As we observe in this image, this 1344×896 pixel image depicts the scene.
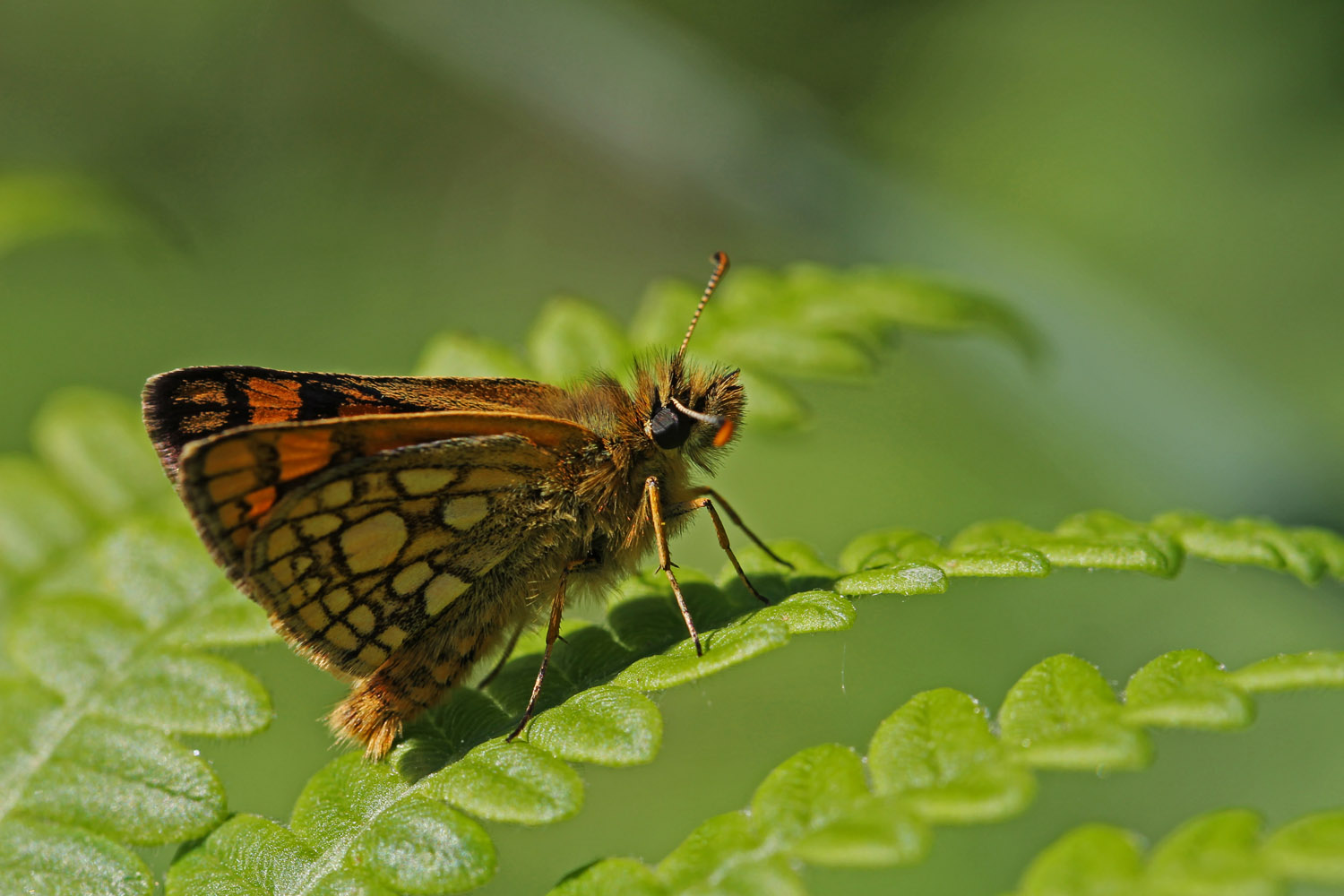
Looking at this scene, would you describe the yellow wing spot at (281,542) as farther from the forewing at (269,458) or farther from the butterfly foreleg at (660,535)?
the butterfly foreleg at (660,535)

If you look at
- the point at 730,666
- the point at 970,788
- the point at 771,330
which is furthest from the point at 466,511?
the point at 970,788

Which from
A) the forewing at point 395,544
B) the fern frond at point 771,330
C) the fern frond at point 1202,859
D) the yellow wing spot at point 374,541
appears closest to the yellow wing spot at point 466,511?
the forewing at point 395,544

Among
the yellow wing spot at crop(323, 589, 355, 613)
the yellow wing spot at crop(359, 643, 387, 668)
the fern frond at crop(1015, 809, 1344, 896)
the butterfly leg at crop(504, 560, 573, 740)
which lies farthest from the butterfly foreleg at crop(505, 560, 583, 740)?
the fern frond at crop(1015, 809, 1344, 896)

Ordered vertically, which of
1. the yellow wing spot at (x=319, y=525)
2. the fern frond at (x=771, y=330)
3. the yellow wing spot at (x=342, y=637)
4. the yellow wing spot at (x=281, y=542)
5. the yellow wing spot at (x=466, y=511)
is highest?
the fern frond at (x=771, y=330)

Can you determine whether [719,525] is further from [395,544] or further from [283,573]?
[283,573]

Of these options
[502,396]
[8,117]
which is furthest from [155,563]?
[8,117]

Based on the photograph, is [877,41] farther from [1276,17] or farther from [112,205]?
[112,205]

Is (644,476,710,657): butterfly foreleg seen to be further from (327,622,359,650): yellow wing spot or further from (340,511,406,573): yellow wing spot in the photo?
(327,622,359,650): yellow wing spot
